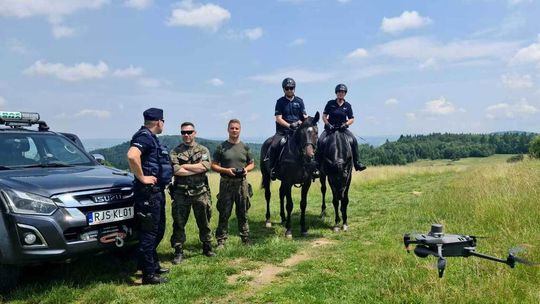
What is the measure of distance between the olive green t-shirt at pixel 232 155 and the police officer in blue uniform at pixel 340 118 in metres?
2.64

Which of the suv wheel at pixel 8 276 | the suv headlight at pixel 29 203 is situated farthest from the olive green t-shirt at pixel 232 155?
the suv wheel at pixel 8 276

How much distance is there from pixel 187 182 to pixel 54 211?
6.95 ft

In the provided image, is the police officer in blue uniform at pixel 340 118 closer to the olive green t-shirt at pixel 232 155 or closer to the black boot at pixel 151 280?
the olive green t-shirt at pixel 232 155

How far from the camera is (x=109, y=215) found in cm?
562

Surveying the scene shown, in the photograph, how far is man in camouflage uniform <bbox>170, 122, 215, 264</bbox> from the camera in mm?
6711

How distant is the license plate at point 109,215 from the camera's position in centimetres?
541

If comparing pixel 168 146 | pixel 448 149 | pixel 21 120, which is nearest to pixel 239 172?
pixel 168 146

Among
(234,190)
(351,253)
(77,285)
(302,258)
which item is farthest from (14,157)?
(351,253)

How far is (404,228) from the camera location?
341 inches

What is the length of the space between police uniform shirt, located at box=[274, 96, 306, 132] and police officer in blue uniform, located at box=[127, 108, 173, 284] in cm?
405

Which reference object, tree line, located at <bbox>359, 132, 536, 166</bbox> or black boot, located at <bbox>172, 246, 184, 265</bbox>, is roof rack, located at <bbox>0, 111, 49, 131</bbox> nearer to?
black boot, located at <bbox>172, 246, 184, 265</bbox>

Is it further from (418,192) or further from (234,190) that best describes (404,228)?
(418,192)

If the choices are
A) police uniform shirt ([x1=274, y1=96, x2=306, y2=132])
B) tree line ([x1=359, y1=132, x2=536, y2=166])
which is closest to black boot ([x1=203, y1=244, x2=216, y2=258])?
police uniform shirt ([x1=274, y1=96, x2=306, y2=132])

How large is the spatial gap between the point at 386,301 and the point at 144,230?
3391mm
